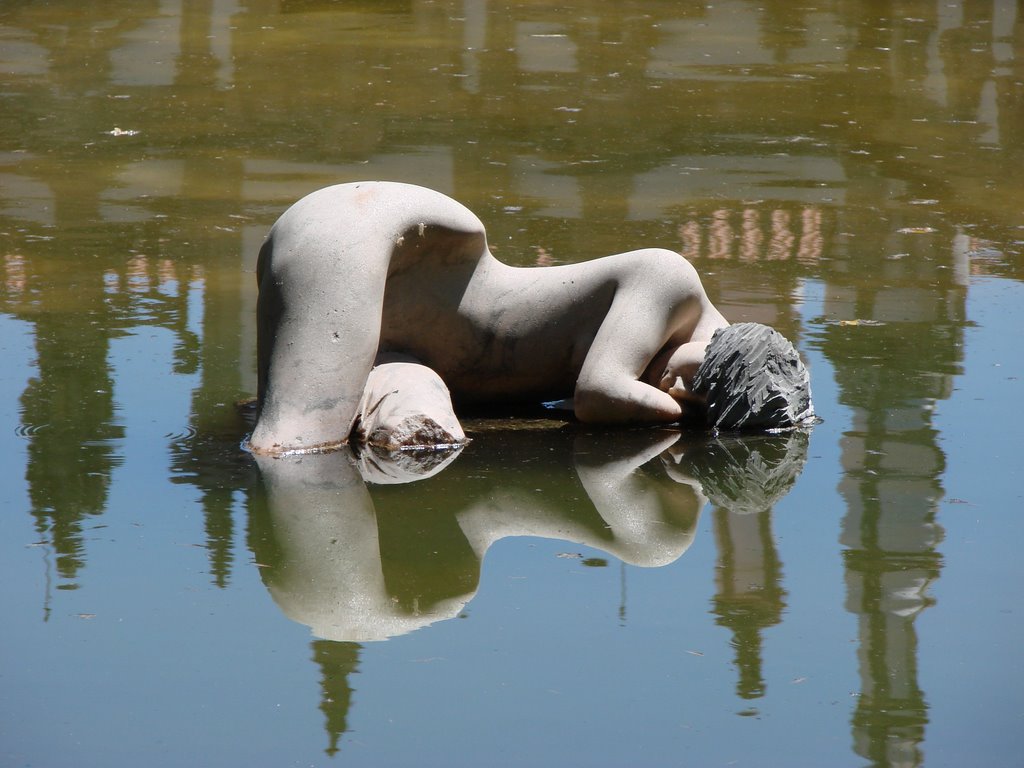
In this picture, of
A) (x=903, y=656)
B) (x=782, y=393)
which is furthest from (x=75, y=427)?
(x=903, y=656)

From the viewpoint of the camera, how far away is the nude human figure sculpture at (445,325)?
5.57 meters

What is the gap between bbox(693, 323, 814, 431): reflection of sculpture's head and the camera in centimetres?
575

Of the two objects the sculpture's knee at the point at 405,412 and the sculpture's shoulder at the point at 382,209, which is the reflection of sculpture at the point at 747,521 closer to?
the sculpture's knee at the point at 405,412

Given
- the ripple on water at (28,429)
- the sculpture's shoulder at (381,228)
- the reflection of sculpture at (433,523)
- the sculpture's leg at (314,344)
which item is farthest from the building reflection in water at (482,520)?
the ripple on water at (28,429)

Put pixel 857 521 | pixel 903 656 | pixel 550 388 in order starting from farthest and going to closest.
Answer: pixel 550 388 < pixel 857 521 < pixel 903 656

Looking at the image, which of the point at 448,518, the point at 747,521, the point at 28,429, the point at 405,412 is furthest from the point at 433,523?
the point at 28,429

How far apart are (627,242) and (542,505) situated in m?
3.65

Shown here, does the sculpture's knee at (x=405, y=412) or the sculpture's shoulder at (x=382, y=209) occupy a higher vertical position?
the sculpture's shoulder at (x=382, y=209)

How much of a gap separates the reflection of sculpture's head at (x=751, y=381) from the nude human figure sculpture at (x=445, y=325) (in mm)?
13

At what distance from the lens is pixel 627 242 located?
8.52m

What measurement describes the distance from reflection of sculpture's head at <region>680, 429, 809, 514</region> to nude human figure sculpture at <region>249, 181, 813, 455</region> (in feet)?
0.45

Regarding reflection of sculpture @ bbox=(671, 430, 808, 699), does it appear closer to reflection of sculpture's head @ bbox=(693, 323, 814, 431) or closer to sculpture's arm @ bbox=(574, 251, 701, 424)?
reflection of sculpture's head @ bbox=(693, 323, 814, 431)

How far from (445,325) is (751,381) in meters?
1.16

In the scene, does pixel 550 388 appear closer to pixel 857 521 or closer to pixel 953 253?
pixel 857 521
